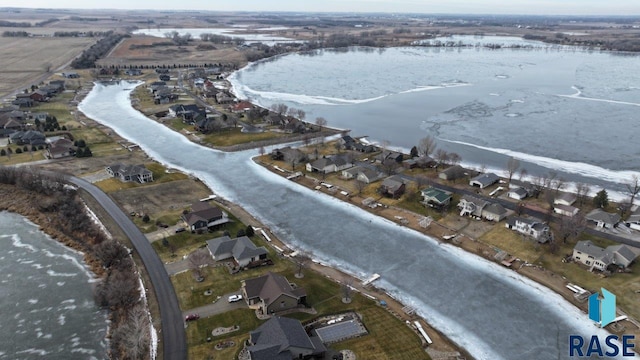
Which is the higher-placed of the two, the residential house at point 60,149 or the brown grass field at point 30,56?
the brown grass field at point 30,56

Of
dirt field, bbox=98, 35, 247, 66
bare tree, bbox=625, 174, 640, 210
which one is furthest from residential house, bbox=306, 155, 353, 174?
dirt field, bbox=98, 35, 247, 66

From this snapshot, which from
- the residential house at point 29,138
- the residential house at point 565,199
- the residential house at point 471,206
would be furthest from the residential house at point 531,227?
the residential house at point 29,138

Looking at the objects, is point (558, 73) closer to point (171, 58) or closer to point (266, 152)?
point (266, 152)

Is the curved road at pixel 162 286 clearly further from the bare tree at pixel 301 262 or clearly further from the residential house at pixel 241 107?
the residential house at pixel 241 107

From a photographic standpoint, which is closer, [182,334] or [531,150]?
[182,334]

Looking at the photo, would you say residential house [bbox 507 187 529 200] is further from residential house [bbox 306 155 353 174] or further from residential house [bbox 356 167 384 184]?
residential house [bbox 306 155 353 174]

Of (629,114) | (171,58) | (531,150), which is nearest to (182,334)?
(531,150)

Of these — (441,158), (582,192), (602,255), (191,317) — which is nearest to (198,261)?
(191,317)
